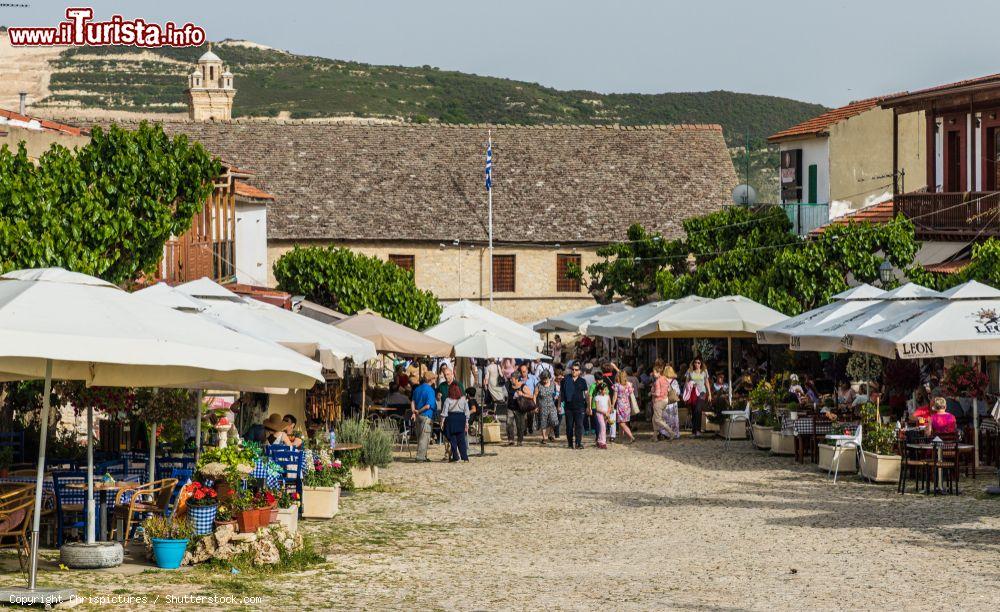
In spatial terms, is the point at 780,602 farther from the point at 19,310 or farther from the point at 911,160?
the point at 911,160

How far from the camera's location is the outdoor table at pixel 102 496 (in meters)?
12.3

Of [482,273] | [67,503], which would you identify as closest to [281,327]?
[67,503]

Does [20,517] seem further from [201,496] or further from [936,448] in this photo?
[936,448]

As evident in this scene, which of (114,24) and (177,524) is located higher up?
(114,24)

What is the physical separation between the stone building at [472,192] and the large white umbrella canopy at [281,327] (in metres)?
30.0

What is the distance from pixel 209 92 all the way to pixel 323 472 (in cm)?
4722

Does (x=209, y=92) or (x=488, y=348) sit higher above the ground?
(x=209, y=92)

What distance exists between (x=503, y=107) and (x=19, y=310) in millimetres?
105875

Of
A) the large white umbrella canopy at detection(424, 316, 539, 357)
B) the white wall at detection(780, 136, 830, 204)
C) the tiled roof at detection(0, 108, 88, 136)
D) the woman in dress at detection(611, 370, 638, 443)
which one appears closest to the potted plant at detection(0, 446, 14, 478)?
the large white umbrella canopy at detection(424, 316, 539, 357)

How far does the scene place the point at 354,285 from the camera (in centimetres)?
3381

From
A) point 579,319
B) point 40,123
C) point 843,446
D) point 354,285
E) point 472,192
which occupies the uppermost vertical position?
point 472,192

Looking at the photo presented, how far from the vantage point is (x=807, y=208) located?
4166 centimetres

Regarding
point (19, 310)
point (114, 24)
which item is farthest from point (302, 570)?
point (114, 24)

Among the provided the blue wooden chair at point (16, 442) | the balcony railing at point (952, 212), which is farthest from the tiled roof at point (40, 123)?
the balcony railing at point (952, 212)
